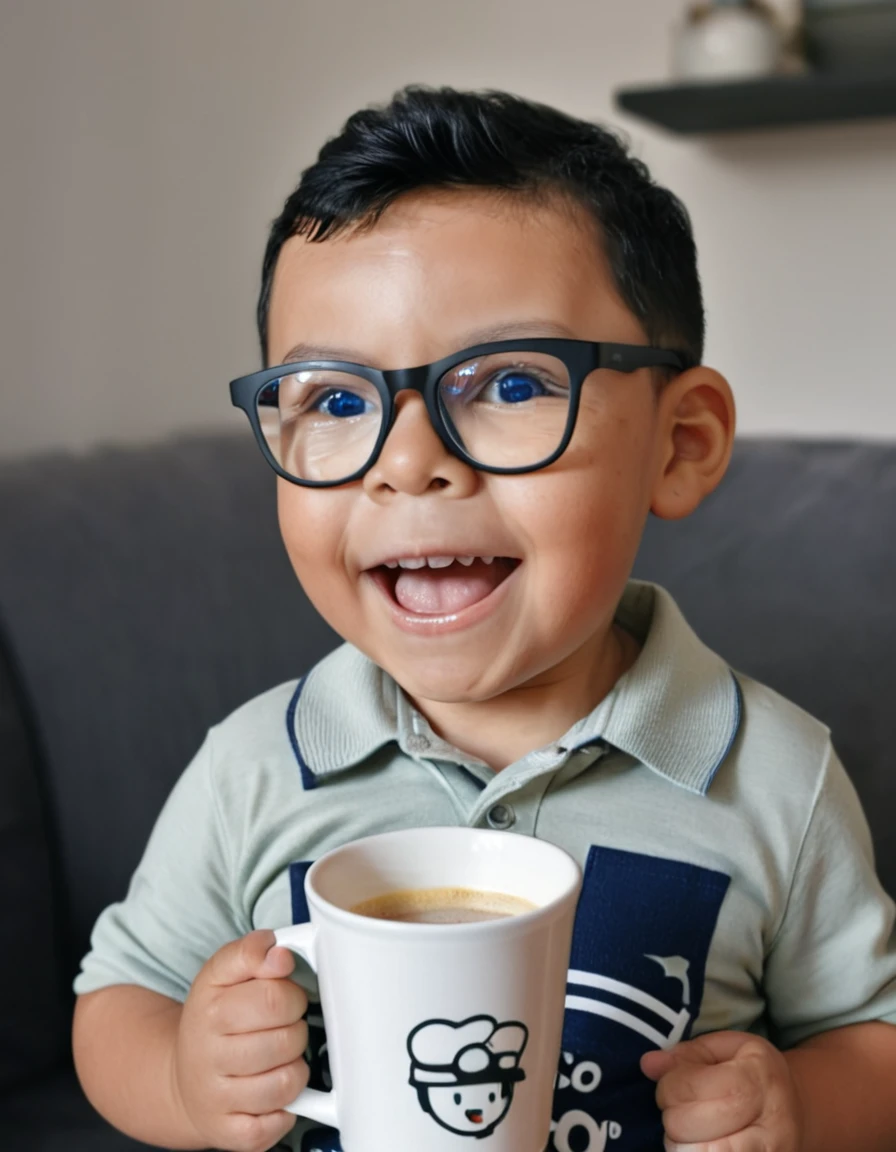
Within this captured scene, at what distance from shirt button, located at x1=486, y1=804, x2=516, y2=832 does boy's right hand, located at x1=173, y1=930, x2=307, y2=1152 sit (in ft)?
0.65

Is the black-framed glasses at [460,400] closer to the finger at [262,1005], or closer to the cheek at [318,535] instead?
the cheek at [318,535]

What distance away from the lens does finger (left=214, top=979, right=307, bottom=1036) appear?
0.65 metres

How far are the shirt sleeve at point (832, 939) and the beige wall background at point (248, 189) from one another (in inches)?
56.7

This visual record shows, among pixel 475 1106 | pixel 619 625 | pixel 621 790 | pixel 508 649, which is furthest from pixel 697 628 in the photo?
pixel 475 1106

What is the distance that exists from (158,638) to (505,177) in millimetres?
606

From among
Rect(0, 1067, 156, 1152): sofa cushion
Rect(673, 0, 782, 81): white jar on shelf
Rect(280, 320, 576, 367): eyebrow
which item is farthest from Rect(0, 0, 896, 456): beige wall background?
Rect(280, 320, 576, 367): eyebrow

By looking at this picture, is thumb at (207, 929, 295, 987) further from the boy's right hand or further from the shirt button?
the shirt button

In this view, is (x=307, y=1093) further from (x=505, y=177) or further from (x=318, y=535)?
(x=505, y=177)

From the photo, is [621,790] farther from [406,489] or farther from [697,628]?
[697,628]

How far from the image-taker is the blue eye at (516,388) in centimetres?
74

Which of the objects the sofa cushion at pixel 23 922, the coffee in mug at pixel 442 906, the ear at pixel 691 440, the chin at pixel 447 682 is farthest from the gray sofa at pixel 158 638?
the coffee in mug at pixel 442 906

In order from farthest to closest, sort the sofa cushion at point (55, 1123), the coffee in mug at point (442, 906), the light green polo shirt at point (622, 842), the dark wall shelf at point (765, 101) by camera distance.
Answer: the dark wall shelf at point (765, 101) → the sofa cushion at point (55, 1123) → the light green polo shirt at point (622, 842) → the coffee in mug at point (442, 906)

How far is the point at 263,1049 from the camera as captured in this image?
2.15ft

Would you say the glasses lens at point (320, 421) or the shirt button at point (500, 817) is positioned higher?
the glasses lens at point (320, 421)
